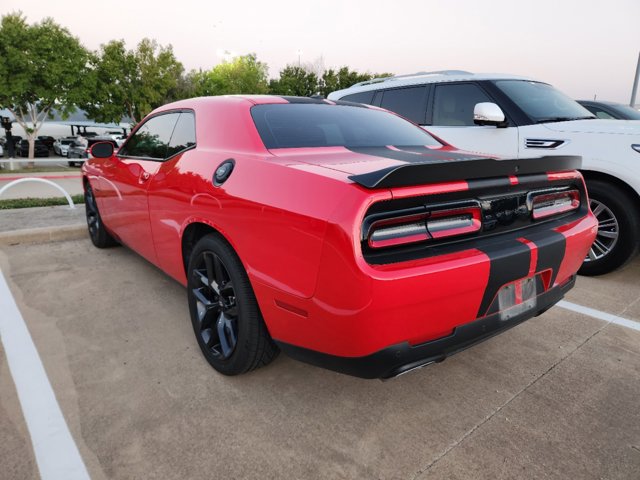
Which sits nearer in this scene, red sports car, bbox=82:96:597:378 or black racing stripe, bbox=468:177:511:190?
red sports car, bbox=82:96:597:378

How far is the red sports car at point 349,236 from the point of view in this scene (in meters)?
1.63

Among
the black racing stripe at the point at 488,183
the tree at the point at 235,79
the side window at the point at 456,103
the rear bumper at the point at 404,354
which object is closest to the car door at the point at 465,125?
the side window at the point at 456,103

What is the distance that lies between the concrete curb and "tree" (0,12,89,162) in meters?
22.6

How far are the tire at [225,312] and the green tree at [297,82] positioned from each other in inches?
1481

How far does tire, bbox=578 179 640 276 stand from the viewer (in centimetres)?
389

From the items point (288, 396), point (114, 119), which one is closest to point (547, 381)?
point (288, 396)

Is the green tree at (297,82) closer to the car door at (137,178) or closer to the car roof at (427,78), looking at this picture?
the car roof at (427,78)

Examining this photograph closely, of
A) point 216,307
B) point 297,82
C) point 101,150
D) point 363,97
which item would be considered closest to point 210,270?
point 216,307

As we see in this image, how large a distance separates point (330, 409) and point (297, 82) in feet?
128

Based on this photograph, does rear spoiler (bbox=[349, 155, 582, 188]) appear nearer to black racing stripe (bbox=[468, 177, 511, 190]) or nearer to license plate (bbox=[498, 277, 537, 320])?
black racing stripe (bbox=[468, 177, 511, 190])

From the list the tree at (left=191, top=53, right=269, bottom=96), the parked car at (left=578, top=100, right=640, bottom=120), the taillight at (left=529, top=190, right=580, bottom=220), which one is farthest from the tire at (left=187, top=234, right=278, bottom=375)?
the tree at (left=191, top=53, right=269, bottom=96)

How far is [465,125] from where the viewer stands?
493 cm

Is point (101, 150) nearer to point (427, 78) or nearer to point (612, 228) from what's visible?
point (427, 78)

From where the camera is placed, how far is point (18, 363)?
2.50 meters
